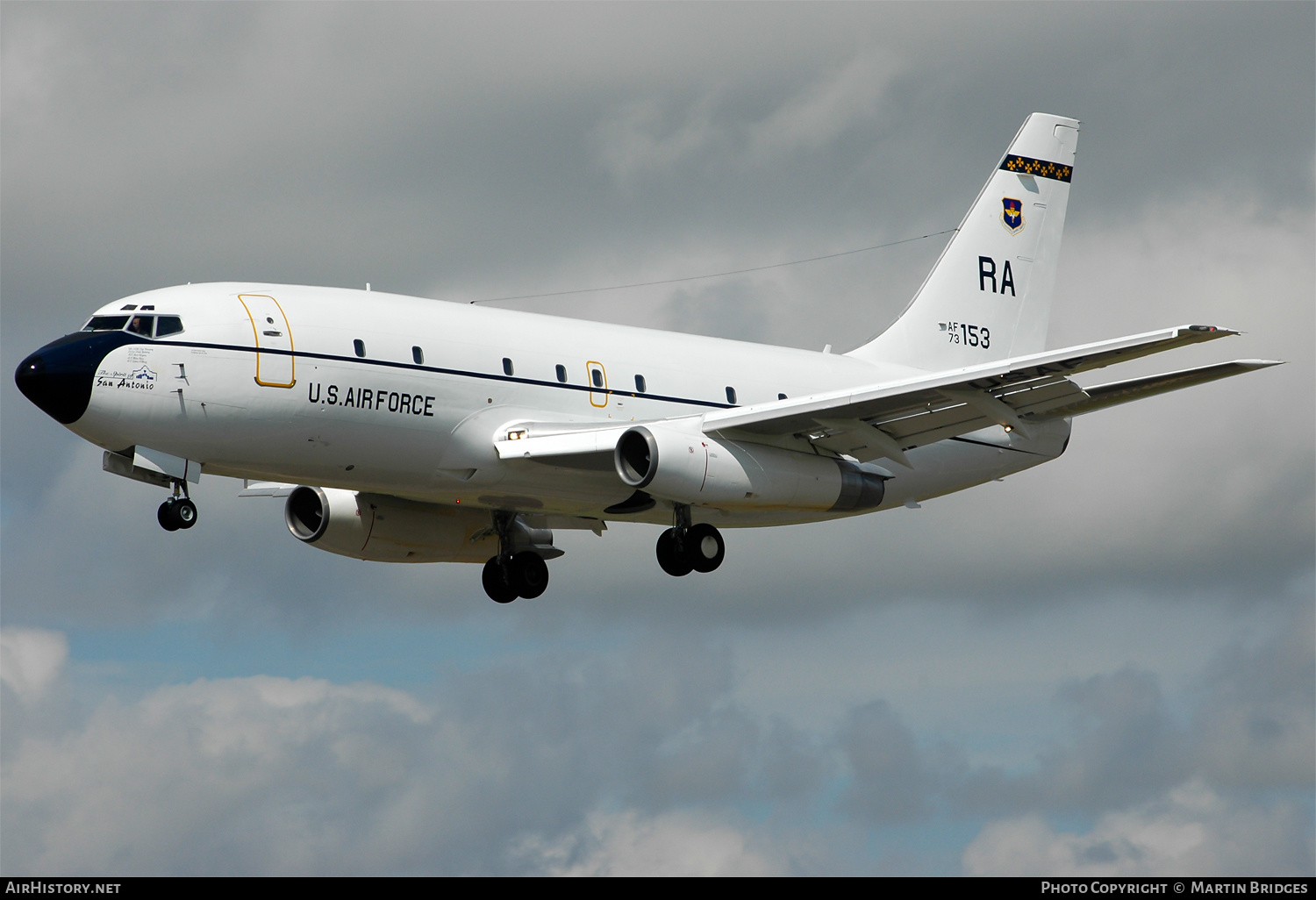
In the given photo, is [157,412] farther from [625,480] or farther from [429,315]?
[625,480]

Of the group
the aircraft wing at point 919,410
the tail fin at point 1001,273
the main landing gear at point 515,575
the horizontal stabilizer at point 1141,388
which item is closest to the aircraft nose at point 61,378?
the aircraft wing at point 919,410

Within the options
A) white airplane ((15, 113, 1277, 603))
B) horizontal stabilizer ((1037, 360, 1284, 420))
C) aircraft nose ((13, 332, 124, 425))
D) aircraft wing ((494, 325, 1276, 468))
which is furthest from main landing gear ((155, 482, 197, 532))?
horizontal stabilizer ((1037, 360, 1284, 420))

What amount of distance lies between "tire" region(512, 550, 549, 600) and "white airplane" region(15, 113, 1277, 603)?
47 millimetres

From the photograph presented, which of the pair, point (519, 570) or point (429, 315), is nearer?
point (429, 315)

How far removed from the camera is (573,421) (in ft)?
111

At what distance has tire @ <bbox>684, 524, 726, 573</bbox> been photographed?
34656 millimetres

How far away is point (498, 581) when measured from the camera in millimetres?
39875

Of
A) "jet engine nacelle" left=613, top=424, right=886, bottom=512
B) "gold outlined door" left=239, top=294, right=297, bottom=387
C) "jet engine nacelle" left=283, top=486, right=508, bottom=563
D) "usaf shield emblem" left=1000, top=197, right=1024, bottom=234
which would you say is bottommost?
"jet engine nacelle" left=283, top=486, right=508, bottom=563

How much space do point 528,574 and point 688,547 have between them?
645 centimetres

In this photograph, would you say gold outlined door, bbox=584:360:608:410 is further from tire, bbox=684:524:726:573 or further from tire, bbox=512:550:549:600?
tire, bbox=512:550:549:600

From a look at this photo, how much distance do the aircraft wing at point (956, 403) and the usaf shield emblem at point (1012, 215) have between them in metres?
9.56

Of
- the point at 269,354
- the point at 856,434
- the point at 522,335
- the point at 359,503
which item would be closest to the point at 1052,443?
the point at 856,434
